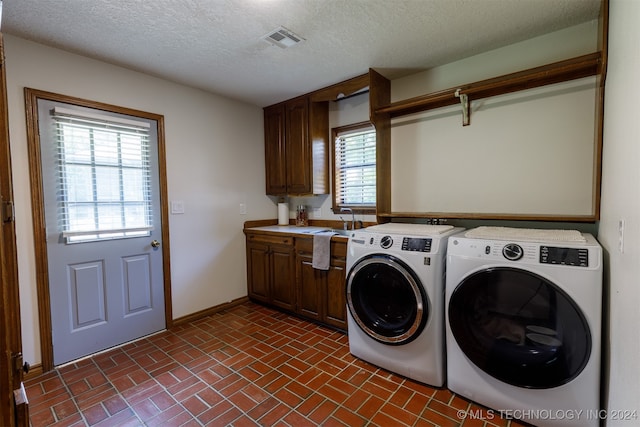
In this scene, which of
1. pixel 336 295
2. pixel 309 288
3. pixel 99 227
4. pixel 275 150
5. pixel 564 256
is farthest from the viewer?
pixel 275 150

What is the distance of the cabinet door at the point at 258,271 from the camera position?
128 inches

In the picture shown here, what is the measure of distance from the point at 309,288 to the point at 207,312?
3.88 ft

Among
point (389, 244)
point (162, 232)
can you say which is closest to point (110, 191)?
point (162, 232)

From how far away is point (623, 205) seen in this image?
114 centimetres

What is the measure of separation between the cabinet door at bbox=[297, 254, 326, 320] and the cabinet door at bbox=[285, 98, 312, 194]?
32.4 inches

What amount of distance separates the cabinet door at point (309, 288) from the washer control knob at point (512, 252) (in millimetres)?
1517

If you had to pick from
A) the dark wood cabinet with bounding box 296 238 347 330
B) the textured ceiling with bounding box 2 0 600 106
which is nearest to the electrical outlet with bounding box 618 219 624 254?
the textured ceiling with bounding box 2 0 600 106

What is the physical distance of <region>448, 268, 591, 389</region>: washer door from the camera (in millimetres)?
1419

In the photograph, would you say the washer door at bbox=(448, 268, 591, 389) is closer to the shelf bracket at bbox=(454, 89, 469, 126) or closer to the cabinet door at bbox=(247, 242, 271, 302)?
the shelf bracket at bbox=(454, 89, 469, 126)

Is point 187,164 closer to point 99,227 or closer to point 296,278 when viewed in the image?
point 99,227

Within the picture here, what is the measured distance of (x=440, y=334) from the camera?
187 cm

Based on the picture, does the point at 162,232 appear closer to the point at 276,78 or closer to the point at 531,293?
the point at 276,78

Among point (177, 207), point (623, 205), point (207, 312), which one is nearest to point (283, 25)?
point (177, 207)

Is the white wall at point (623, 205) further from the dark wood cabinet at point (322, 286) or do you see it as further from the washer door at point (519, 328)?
the dark wood cabinet at point (322, 286)
